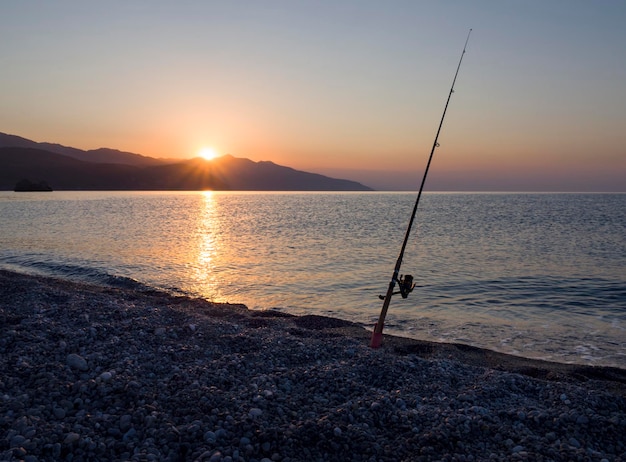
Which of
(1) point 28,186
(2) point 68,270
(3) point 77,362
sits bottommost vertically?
(1) point 28,186

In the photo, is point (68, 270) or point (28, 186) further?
point (28, 186)

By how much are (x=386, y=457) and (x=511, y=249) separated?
92.0 feet

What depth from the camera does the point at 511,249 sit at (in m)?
29.8

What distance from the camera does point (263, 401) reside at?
563 cm

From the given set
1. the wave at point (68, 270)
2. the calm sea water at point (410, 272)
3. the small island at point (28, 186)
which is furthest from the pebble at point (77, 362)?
the small island at point (28, 186)

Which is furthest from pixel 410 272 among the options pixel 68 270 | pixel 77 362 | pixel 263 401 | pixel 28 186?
pixel 28 186

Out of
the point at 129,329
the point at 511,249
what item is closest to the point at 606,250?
the point at 511,249

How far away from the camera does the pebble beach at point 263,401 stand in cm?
466

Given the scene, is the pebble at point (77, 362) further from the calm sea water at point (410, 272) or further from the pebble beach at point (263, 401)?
the calm sea water at point (410, 272)

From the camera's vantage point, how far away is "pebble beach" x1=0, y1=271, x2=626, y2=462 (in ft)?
15.3

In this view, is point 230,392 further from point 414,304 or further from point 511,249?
point 511,249

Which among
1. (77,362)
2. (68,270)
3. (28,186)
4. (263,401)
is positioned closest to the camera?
(263,401)

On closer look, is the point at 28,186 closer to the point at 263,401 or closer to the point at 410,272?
the point at 410,272

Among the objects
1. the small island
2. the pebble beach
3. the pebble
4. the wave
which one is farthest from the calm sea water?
the small island
